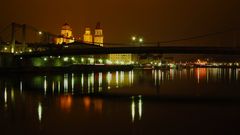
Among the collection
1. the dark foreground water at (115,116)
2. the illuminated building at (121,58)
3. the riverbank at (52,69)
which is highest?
the illuminated building at (121,58)

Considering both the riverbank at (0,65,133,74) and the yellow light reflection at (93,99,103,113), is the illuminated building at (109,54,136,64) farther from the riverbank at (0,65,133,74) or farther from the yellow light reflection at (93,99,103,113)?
the yellow light reflection at (93,99,103,113)

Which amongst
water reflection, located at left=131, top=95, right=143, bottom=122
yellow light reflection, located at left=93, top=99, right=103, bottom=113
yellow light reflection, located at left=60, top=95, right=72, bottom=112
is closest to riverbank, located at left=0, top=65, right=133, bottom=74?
yellow light reflection, located at left=60, top=95, right=72, bottom=112

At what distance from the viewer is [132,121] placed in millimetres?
13570

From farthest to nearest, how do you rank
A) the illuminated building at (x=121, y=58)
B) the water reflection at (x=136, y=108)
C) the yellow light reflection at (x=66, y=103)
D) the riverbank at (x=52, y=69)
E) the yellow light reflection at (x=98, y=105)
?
the illuminated building at (x=121, y=58) → the riverbank at (x=52, y=69) → the yellow light reflection at (x=66, y=103) → the yellow light reflection at (x=98, y=105) → the water reflection at (x=136, y=108)

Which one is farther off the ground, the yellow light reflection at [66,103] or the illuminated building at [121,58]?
the illuminated building at [121,58]

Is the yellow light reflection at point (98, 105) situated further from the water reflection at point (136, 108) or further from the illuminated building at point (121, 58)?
the illuminated building at point (121, 58)

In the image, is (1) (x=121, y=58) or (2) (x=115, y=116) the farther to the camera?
(1) (x=121, y=58)

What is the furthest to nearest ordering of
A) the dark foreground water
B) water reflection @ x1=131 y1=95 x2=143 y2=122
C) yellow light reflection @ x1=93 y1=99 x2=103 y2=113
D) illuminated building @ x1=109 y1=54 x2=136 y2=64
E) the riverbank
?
illuminated building @ x1=109 y1=54 x2=136 y2=64
the riverbank
yellow light reflection @ x1=93 y1=99 x2=103 y2=113
water reflection @ x1=131 y1=95 x2=143 y2=122
the dark foreground water

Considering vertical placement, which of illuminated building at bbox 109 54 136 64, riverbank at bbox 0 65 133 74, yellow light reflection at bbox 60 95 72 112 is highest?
illuminated building at bbox 109 54 136 64

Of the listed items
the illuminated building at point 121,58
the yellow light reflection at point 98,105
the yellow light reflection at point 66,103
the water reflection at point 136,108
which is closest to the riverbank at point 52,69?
the yellow light reflection at point 66,103

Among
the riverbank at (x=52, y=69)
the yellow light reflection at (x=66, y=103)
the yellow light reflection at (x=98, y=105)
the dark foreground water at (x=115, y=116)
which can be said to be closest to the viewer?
the dark foreground water at (x=115, y=116)

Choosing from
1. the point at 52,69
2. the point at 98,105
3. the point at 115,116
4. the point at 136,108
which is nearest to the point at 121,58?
the point at 52,69

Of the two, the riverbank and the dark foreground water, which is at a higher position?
the riverbank

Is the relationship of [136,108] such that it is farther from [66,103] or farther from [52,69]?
[52,69]
